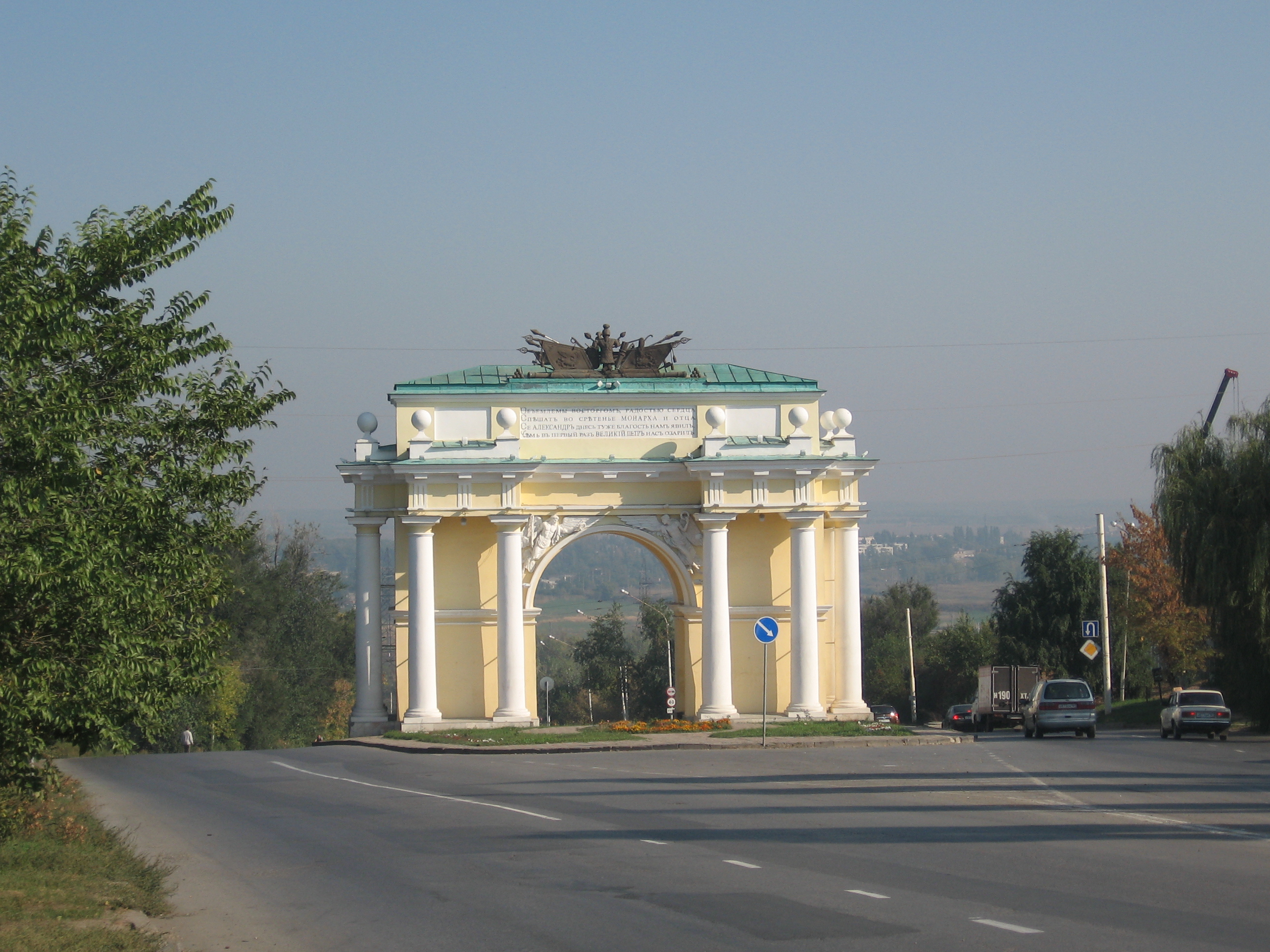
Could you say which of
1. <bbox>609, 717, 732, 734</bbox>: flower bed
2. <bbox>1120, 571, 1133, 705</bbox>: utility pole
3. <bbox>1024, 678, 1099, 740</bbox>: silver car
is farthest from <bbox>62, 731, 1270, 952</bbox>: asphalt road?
<bbox>1120, 571, 1133, 705</bbox>: utility pole

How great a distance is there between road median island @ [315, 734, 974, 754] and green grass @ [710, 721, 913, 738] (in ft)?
0.96

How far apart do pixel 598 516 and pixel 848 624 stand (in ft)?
23.9

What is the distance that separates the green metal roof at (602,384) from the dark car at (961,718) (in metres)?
22.5

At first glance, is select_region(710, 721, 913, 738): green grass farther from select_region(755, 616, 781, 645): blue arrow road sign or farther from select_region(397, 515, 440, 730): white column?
select_region(397, 515, 440, 730): white column

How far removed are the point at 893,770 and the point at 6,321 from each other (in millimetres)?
16638

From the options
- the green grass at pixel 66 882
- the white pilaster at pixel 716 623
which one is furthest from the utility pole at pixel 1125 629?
the green grass at pixel 66 882

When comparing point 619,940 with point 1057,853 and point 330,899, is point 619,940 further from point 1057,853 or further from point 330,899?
point 1057,853

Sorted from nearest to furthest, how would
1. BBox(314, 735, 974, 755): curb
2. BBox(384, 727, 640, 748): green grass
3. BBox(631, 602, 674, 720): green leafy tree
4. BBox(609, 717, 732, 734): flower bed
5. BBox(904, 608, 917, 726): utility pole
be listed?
BBox(314, 735, 974, 755): curb, BBox(384, 727, 640, 748): green grass, BBox(609, 717, 732, 734): flower bed, BBox(904, 608, 917, 726): utility pole, BBox(631, 602, 674, 720): green leafy tree

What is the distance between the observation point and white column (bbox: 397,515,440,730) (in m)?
35.9

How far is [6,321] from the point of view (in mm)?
10961

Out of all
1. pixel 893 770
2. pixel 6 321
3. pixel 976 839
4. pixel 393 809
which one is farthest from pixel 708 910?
pixel 893 770

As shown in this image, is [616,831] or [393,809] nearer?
[616,831]

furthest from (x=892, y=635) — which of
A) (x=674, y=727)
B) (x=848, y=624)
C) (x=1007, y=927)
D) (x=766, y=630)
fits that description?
(x=1007, y=927)

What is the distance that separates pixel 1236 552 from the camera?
33.3 meters
